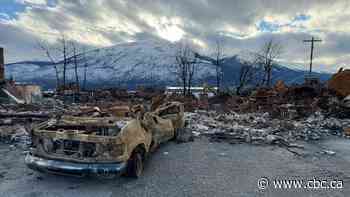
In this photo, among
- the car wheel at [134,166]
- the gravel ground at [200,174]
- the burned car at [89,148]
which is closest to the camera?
the burned car at [89,148]

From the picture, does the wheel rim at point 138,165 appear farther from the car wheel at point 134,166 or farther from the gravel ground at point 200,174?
the gravel ground at point 200,174

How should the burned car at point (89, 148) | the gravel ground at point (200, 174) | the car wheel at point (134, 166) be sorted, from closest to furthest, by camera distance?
the burned car at point (89, 148) < the gravel ground at point (200, 174) < the car wheel at point (134, 166)

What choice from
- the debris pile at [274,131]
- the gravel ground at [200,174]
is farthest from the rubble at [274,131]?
the gravel ground at [200,174]

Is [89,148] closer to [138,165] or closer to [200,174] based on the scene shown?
[138,165]

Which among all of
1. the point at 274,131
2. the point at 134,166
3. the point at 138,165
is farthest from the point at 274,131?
the point at 134,166

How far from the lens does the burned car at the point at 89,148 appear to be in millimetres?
4805

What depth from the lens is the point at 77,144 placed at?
5.11 metres

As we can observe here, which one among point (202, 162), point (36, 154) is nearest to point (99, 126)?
point (36, 154)

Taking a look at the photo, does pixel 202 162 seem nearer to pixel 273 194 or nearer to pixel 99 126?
pixel 273 194
